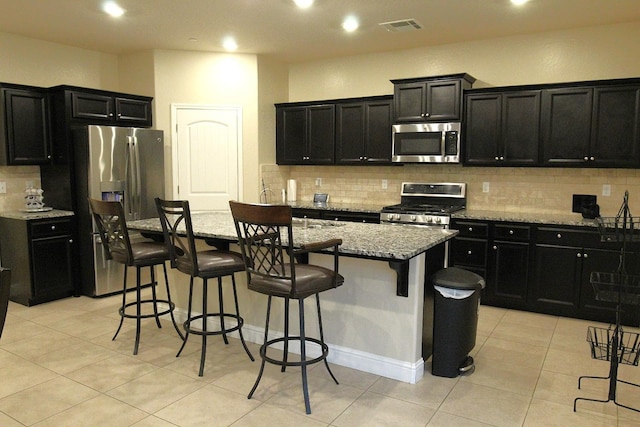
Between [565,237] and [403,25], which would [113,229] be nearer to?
[403,25]

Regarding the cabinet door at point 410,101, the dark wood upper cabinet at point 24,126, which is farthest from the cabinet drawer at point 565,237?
the dark wood upper cabinet at point 24,126

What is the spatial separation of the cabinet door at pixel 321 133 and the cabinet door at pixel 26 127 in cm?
292

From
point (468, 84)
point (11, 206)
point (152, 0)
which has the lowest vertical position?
point (11, 206)

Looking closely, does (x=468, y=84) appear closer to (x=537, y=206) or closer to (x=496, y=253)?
(x=537, y=206)

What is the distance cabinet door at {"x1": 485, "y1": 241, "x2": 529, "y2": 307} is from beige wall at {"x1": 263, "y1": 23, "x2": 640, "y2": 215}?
0.74 m

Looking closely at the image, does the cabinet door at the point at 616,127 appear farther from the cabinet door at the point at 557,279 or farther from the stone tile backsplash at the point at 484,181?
the cabinet door at the point at 557,279

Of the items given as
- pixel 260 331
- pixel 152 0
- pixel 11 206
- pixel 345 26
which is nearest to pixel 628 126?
pixel 345 26

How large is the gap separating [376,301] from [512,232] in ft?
6.76

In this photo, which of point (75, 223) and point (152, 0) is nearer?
point (152, 0)

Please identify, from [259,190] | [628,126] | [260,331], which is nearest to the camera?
[260,331]

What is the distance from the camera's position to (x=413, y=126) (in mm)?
5164

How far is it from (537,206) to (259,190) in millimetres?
3230

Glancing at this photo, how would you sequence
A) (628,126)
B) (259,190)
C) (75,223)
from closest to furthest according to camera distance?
(628,126) → (75,223) → (259,190)

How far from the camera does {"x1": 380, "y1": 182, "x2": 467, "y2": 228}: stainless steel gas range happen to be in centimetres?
486
